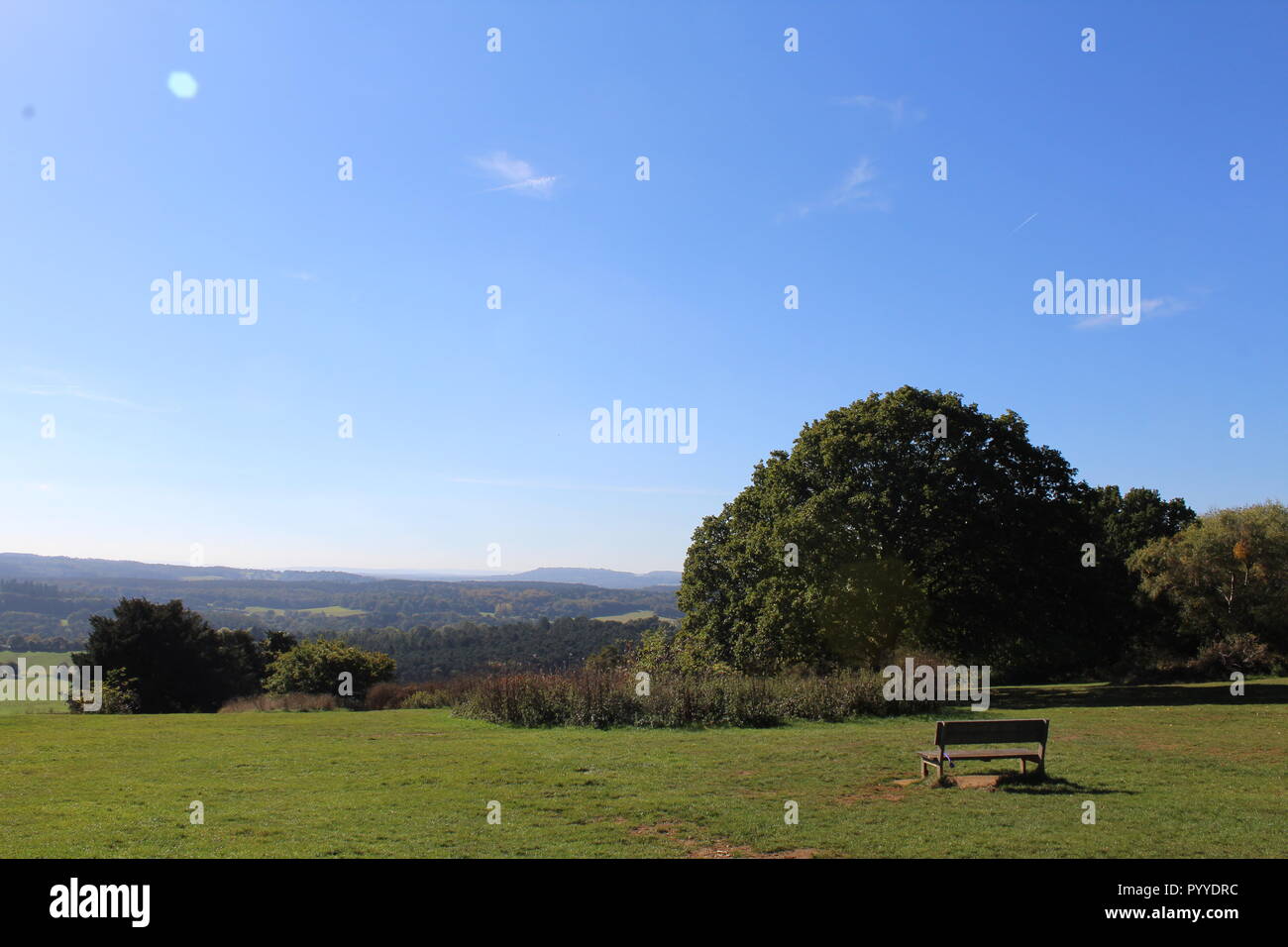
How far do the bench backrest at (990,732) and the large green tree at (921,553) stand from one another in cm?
1373

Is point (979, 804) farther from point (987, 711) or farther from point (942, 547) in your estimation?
point (942, 547)

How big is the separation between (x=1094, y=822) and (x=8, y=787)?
13754 millimetres

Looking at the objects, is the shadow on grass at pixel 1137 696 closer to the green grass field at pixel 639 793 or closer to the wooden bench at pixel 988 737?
the green grass field at pixel 639 793

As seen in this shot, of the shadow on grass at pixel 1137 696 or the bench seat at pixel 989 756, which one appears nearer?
the bench seat at pixel 989 756

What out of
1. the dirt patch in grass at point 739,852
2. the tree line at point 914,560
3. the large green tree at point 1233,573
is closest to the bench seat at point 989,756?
the dirt patch in grass at point 739,852

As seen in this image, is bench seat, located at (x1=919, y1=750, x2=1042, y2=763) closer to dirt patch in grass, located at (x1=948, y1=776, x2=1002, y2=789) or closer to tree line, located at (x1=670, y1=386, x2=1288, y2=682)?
dirt patch in grass, located at (x1=948, y1=776, x2=1002, y2=789)

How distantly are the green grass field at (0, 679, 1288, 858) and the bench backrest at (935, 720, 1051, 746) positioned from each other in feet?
1.97

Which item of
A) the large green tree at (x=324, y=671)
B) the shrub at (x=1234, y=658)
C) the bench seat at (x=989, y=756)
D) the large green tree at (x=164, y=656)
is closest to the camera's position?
the bench seat at (x=989, y=756)

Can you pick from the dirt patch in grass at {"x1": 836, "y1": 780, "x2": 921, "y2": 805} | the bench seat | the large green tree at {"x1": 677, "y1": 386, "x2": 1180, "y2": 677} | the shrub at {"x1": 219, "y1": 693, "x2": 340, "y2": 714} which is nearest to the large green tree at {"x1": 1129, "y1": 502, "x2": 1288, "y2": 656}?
the large green tree at {"x1": 677, "y1": 386, "x2": 1180, "y2": 677}

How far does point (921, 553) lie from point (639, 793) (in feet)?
61.4

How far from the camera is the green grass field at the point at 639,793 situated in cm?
811

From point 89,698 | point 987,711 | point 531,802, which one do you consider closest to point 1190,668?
point 987,711

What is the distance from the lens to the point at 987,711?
21.0 metres

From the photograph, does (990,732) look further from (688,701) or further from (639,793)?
(688,701)
